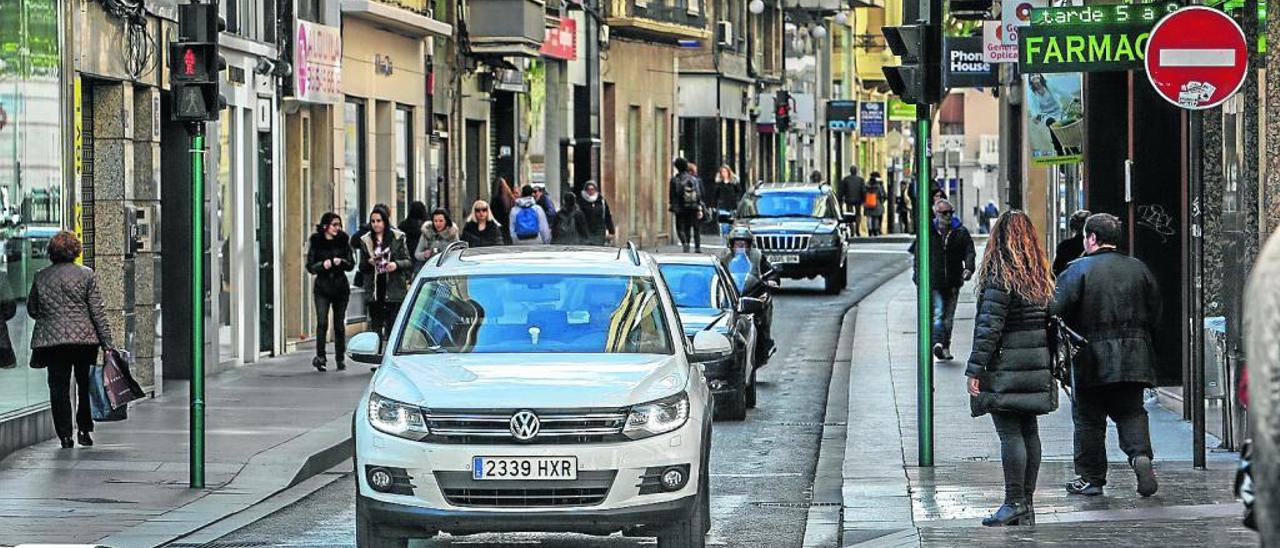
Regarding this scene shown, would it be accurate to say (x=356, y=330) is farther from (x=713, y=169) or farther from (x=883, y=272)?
(x=713, y=169)

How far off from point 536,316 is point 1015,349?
2363 mm

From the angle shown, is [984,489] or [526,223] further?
[526,223]

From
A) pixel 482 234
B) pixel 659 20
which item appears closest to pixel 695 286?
pixel 482 234

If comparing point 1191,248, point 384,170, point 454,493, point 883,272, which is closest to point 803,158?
point 883,272

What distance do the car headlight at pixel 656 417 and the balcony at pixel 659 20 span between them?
4008cm

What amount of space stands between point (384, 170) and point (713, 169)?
3066 cm

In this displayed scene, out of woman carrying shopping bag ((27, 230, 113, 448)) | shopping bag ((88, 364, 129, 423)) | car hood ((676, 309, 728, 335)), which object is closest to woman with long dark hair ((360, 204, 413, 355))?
car hood ((676, 309, 728, 335))

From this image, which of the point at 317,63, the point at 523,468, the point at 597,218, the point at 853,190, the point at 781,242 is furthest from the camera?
the point at 853,190

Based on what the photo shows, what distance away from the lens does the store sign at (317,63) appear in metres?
26.9

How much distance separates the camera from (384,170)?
3247 centimetres

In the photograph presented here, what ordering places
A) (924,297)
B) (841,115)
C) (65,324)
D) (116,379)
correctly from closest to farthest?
(924,297)
(116,379)
(65,324)
(841,115)

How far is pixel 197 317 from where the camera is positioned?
14070mm

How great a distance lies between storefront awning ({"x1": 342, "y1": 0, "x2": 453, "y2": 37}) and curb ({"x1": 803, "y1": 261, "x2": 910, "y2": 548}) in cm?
708

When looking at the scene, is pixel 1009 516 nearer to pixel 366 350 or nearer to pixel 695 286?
pixel 366 350
